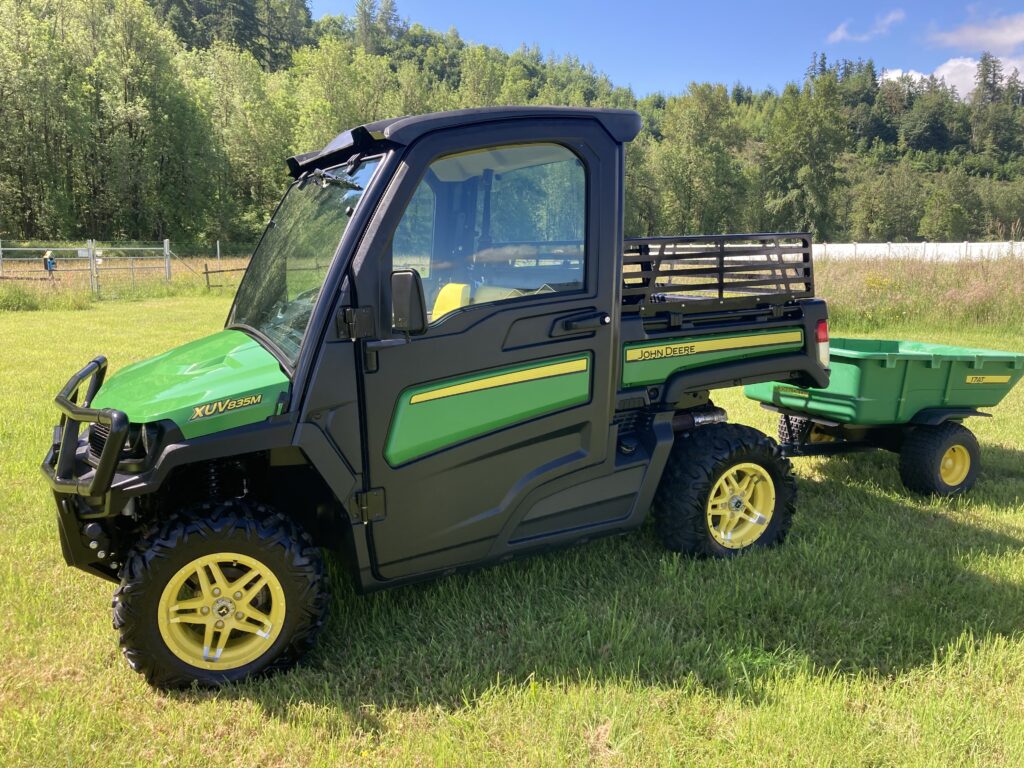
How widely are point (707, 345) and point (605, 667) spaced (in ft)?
5.76

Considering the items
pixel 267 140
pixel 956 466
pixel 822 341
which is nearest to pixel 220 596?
pixel 822 341

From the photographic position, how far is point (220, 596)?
9.21 feet

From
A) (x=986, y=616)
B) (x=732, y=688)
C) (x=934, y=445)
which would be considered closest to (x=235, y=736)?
(x=732, y=688)

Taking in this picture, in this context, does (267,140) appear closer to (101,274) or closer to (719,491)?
(101,274)

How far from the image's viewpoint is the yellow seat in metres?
2.97

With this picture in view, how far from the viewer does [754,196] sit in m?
71.1

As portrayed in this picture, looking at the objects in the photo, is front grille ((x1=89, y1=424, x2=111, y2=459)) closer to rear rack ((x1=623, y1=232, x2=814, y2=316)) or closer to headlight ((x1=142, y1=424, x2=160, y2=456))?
headlight ((x1=142, y1=424, x2=160, y2=456))

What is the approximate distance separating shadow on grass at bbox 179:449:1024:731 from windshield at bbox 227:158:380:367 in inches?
51.0

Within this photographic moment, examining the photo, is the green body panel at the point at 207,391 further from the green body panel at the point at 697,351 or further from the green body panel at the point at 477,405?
the green body panel at the point at 697,351

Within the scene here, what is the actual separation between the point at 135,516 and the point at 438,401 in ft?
4.23

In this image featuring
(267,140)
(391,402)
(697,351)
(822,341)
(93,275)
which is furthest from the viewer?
(267,140)

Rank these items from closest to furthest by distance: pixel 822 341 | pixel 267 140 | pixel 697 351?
pixel 697 351 < pixel 822 341 < pixel 267 140

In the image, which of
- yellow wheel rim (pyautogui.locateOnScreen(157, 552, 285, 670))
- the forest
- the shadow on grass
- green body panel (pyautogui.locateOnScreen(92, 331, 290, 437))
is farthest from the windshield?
the forest

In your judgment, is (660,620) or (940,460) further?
(940,460)
